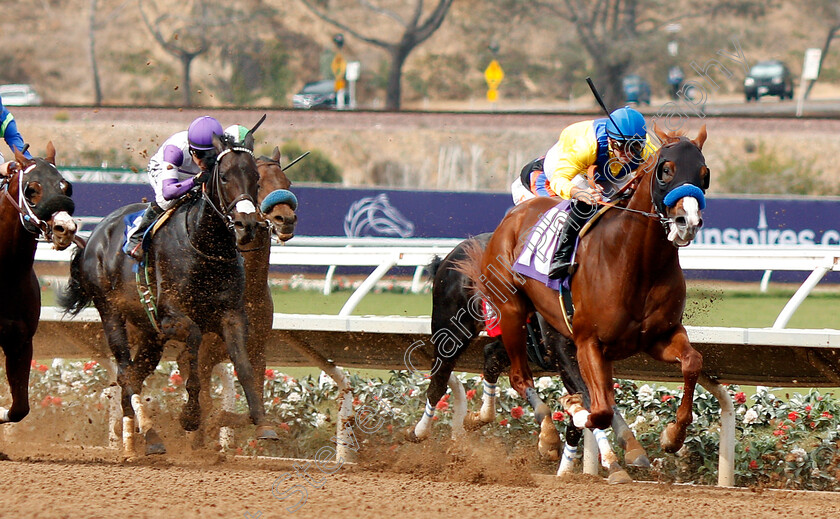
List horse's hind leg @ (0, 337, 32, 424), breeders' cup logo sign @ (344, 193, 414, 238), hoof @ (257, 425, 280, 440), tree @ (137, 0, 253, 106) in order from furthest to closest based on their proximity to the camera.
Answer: tree @ (137, 0, 253, 106) < breeders' cup logo sign @ (344, 193, 414, 238) < horse's hind leg @ (0, 337, 32, 424) < hoof @ (257, 425, 280, 440)

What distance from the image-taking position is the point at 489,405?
538 cm

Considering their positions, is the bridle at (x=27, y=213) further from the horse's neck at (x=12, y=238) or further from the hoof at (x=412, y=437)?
the hoof at (x=412, y=437)

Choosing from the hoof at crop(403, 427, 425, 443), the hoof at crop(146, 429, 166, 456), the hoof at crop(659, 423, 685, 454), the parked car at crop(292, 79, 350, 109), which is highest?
the parked car at crop(292, 79, 350, 109)

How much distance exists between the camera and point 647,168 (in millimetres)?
4363

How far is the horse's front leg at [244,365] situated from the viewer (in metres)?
4.64

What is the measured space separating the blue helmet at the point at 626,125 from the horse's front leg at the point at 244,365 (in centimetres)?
188

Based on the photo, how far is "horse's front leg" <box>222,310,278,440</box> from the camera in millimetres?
4637

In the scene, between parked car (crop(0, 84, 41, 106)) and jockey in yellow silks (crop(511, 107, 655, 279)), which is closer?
jockey in yellow silks (crop(511, 107, 655, 279))

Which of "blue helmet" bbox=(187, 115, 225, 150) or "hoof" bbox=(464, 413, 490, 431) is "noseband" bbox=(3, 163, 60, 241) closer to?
"blue helmet" bbox=(187, 115, 225, 150)

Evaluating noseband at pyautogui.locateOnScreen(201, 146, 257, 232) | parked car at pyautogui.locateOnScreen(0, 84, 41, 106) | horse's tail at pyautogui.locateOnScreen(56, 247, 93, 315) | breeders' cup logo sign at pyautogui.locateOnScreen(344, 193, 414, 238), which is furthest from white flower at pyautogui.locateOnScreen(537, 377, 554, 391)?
parked car at pyautogui.locateOnScreen(0, 84, 41, 106)

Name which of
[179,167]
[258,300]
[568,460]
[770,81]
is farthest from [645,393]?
[770,81]

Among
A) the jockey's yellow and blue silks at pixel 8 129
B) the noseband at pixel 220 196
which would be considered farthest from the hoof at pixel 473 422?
the jockey's yellow and blue silks at pixel 8 129

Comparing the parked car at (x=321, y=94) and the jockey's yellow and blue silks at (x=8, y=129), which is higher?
the parked car at (x=321, y=94)

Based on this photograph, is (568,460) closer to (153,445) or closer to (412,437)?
(412,437)
